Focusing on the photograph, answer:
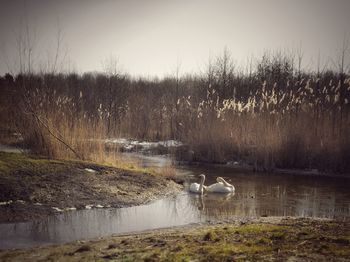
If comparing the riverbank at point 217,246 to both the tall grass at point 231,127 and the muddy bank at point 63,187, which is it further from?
the tall grass at point 231,127

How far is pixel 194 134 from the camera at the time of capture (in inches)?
712

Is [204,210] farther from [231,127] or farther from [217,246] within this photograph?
[231,127]

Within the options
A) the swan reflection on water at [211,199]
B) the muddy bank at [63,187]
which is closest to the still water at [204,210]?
the swan reflection on water at [211,199]

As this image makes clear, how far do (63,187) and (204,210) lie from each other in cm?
323

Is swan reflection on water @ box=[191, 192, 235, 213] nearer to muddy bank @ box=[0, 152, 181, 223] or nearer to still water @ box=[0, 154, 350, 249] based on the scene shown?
still water @ box=[0, 154, 350, 249]

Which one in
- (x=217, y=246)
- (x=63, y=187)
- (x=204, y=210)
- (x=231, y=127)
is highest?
(x=231, y=127)

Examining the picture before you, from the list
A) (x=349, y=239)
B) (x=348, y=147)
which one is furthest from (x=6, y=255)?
(x=348, y=147)

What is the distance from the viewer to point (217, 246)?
582cm

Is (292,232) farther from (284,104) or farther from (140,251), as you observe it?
(284,104)

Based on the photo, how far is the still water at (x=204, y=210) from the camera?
23.7ft

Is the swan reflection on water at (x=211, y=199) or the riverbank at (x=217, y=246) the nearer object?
the riverbank at (x=217, y=246)

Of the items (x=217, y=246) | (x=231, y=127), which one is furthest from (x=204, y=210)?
(x=231, y=127)

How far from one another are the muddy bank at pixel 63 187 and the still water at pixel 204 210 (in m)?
0.41

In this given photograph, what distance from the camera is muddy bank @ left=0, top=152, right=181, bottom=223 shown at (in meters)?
8.49
